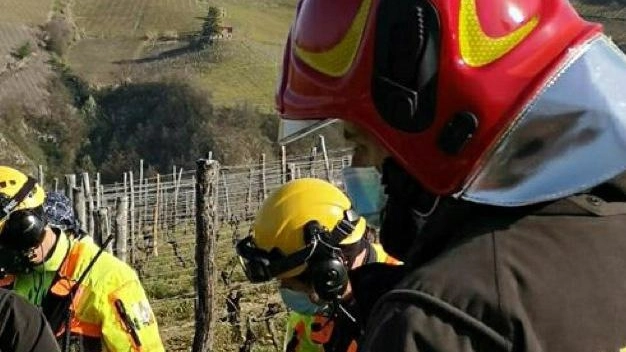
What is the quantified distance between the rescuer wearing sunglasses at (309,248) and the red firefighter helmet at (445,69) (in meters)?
1.84

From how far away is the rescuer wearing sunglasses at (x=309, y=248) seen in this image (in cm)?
361

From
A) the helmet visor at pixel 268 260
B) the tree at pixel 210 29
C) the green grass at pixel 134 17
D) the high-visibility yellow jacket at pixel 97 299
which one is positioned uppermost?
the helmet visor at pixel 268 260

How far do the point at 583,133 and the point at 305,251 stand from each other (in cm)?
227

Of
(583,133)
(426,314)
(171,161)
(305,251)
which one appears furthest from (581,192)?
(171,161)

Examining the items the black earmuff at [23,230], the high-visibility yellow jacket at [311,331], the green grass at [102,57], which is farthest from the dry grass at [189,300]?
the green grass at [102,57]

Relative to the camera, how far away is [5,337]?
3.39 m

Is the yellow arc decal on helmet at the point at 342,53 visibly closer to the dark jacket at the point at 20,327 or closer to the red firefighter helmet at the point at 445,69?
the red firefighter helmet at the point at 445,69

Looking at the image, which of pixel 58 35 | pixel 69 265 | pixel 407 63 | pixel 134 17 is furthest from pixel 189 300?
pixel 134 17

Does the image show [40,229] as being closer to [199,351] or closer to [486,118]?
[486,118]

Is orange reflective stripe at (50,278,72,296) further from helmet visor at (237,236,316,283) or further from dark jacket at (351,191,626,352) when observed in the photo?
dark jacket at (351,191,626,352)

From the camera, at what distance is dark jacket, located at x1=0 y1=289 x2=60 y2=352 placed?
340 centimetres

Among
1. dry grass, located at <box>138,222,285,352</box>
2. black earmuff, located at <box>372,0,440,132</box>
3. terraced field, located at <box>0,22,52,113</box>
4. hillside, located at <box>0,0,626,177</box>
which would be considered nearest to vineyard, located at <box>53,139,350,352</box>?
dry grass, located at <box>138,222,285,352</box>

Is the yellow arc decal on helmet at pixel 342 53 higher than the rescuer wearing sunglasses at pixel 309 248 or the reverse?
higher

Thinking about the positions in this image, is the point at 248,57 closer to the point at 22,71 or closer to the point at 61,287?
the point at 22,71
